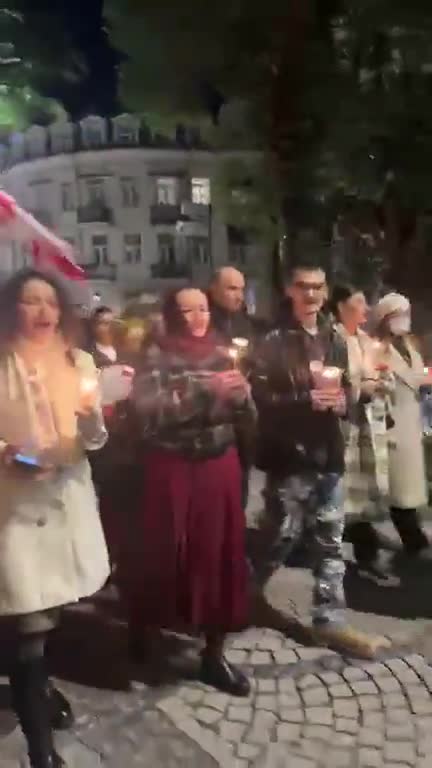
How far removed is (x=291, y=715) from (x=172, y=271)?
63 cm

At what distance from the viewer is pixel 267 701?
1.13m

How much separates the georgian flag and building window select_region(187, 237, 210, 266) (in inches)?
5.6

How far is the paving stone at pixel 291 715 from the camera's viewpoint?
3.70 ft

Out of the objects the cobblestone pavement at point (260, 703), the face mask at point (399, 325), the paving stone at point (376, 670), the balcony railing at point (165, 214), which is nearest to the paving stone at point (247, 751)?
the cobblestone pavement at point (260, 703)

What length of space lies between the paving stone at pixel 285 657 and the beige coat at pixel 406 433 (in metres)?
0.27

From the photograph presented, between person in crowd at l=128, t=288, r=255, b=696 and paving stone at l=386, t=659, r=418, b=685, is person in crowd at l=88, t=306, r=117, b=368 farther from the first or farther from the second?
paving stone at l=386, t=659, r=418, b=685

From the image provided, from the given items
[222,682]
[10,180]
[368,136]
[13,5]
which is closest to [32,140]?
[10,180]

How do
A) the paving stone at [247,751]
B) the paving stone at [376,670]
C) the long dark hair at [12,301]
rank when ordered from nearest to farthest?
the long dark hair at [12,301]
the paving stone at [247,751]
the paving stone at [376,670]

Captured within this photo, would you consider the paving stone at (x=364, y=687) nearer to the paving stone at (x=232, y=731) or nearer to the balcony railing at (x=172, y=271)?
the paving stone at (x=232, y=731)

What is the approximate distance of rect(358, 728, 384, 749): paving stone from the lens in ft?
3.75

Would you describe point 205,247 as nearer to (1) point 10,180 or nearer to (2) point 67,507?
(1) point 10,180

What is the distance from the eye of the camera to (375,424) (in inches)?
47.3

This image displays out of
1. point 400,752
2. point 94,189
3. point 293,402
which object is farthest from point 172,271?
point 400,752

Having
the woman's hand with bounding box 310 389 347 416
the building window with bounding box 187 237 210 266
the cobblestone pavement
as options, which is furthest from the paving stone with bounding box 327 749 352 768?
the building window with bounding box 187 237 210 266
